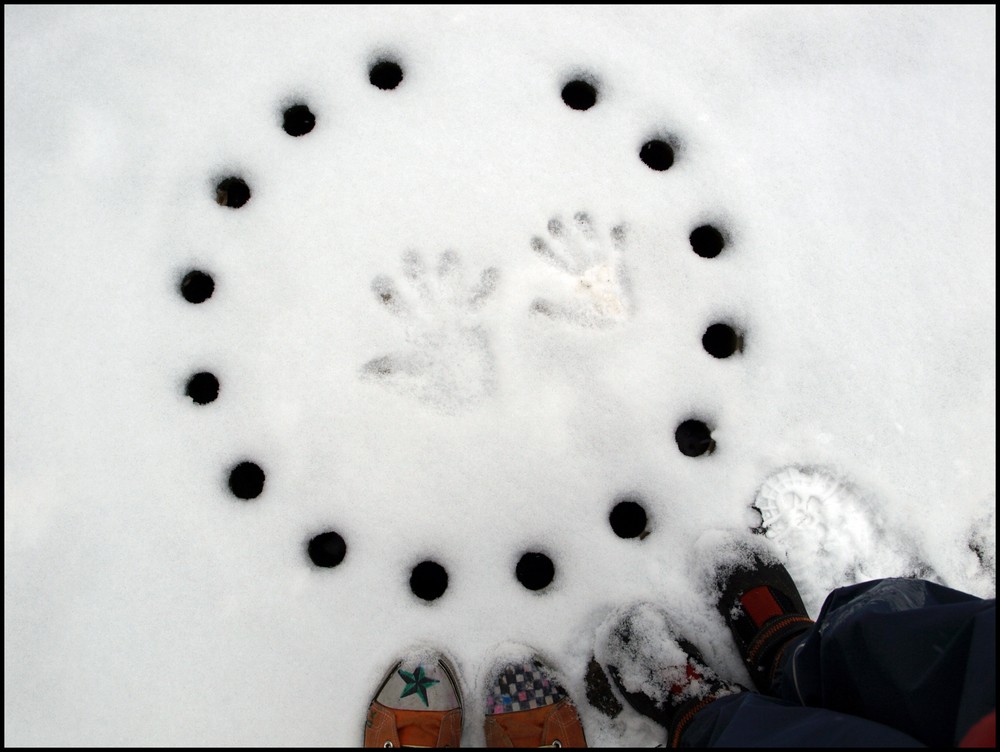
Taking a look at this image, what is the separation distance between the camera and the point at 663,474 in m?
1.49

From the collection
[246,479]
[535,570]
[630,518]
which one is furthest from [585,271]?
[246,479]

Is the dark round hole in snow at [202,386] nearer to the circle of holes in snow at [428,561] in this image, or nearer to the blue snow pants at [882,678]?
the circle of holes in snow at [428,561]

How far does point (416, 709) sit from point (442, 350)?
0.77 metres

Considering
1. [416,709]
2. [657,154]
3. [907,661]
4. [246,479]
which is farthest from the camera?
[657,154]

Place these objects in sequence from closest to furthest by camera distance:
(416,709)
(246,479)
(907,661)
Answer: (907,661) → (416,709) → (246,479)

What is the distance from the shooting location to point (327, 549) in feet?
4.86

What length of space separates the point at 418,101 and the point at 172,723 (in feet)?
4.99

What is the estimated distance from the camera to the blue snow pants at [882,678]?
2.75ft

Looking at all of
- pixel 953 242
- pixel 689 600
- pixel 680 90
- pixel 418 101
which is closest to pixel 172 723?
pixel 689 600

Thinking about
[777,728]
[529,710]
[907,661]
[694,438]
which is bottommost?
[529,710]

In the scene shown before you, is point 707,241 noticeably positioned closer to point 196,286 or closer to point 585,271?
point 585,271

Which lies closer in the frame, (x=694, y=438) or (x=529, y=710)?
(x=529, y=710)

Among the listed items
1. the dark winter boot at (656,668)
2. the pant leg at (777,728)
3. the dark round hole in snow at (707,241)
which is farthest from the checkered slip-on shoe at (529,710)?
the dark round hole in snow at (707,241)

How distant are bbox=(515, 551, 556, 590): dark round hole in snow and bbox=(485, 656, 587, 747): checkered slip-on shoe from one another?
0.16m
